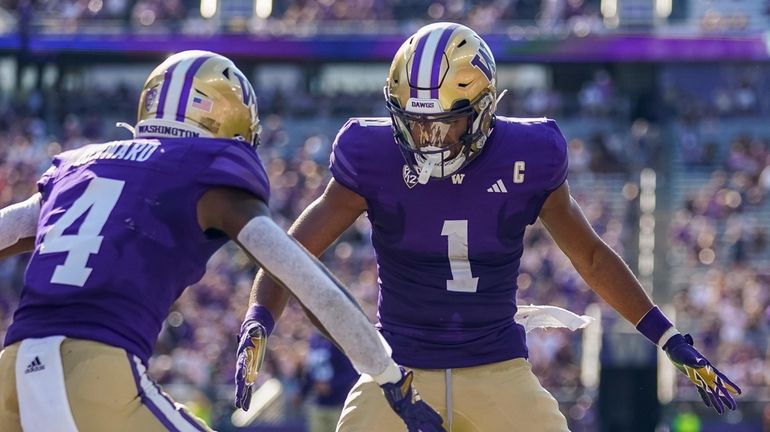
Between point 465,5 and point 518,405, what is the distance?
17417mm

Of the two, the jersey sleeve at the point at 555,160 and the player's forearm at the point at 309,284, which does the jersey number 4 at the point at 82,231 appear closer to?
the player's forearm at the point at 309,284

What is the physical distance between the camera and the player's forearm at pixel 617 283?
4934mm

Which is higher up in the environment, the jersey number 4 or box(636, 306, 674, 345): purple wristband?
the jersey number 4

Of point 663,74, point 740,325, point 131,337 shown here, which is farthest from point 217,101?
point 663,74

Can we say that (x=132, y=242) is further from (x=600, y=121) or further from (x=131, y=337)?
(x=600, y=121)

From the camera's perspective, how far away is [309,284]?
3615 mm

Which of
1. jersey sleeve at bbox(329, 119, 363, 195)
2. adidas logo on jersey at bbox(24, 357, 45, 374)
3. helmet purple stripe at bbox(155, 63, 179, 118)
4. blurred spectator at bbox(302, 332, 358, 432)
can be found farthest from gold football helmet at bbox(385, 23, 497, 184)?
blurred spectator at bbox(302, 332, 358, 432)

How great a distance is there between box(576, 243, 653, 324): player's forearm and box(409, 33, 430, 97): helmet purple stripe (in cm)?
88

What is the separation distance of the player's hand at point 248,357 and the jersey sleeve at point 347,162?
0.53 metres

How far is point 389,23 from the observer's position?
2134 centimetres

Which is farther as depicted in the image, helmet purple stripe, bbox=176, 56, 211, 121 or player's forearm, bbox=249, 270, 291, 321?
player's forearm, bbox=249, 270, 291, 321

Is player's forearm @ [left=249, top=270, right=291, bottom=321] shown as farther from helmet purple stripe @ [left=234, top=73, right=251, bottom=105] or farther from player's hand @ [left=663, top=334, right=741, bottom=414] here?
player's hand @ [left=663, top=334, right=741, bottom=414]

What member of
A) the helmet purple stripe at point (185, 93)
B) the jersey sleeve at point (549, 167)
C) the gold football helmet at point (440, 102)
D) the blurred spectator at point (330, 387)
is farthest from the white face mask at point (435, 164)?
the blurred spectator at point (330, 387)

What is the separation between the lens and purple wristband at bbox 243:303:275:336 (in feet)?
15.1
